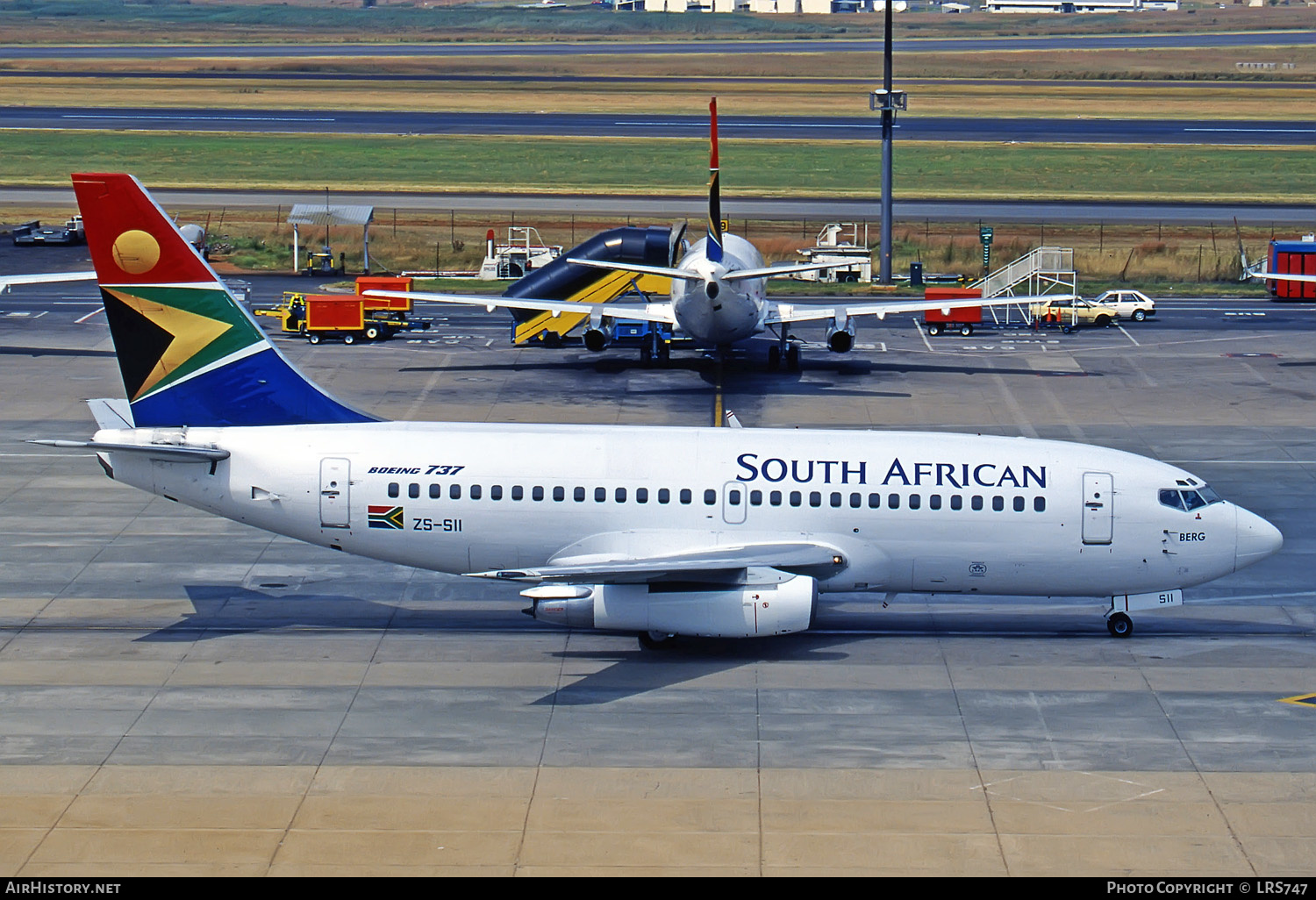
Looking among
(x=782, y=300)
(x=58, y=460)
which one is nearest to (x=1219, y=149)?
(x=782, y=300)

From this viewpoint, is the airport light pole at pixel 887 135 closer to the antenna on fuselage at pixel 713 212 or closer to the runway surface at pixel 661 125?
the antenna on fuselage at pixel 713 212

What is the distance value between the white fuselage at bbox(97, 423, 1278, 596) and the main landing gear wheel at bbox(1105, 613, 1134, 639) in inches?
42.0

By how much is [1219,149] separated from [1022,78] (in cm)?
6109

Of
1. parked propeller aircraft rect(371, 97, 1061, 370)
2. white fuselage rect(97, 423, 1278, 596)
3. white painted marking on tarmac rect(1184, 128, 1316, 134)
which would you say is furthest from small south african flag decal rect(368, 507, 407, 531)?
white painted marking on tarmac rect(1184, 128, 1316, 134)

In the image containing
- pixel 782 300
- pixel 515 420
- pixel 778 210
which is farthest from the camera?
pixel 778 210

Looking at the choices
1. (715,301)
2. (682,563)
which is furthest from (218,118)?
(682,563)

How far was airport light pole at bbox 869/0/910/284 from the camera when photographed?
79312mm

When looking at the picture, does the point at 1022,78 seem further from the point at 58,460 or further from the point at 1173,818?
the point at 1173,818

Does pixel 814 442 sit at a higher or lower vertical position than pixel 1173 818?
higher

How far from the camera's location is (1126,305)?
247ft

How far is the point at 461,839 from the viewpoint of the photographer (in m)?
23.0

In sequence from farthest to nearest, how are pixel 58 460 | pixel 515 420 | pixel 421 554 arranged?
1. pixel 515 420
2. pixel 58 460
3. pixel 421 554

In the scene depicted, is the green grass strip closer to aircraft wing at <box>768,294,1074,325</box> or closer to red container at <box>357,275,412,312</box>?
red container at <box>357,275,412,312</box>

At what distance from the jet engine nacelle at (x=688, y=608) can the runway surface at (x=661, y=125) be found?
355ft
